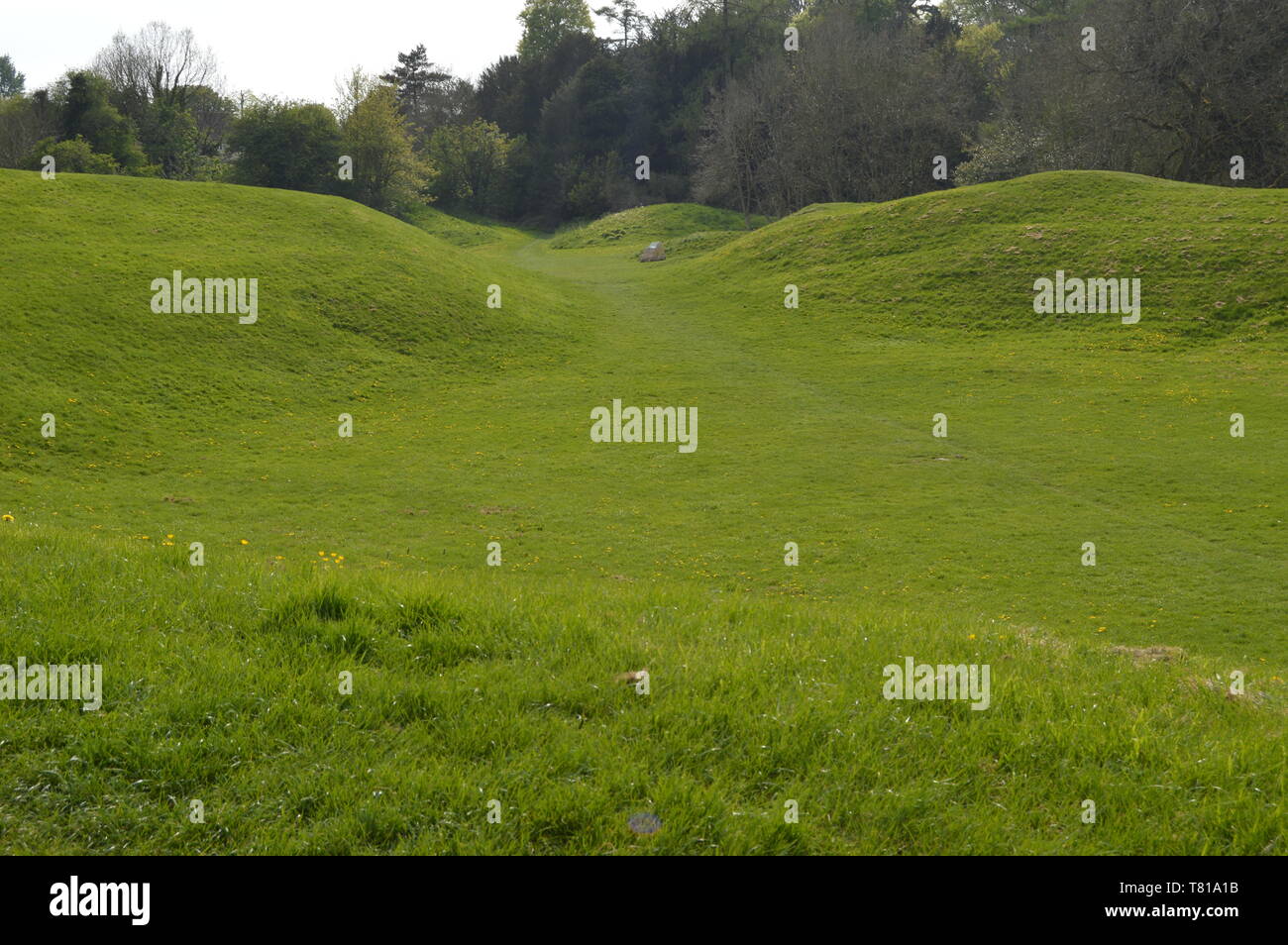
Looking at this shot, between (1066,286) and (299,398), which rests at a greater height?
(1066,286)

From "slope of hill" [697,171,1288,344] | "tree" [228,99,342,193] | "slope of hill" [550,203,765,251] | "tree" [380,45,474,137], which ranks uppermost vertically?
"tree" [380,45,474,137]

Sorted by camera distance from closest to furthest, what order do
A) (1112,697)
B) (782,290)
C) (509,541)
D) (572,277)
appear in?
(1112,697) → (509,541) → (782,290) → (572,277)

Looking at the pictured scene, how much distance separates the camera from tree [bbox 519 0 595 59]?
386 ft

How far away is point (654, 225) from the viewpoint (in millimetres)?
80000

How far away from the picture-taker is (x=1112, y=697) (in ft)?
20.1

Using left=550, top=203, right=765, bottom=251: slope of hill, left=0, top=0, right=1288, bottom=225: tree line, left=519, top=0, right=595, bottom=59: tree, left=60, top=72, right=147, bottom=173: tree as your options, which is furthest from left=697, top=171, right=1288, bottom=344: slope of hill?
left=519, top=0, right=595, bottom=59: tree

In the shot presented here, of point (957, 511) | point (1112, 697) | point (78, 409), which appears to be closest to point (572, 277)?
point (78, 409)

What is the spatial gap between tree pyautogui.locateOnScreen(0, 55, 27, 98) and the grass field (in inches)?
6621

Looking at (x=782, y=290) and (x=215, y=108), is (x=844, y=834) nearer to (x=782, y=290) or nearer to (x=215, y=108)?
(x=782, y=290)

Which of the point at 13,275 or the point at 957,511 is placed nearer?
the point at 957,511

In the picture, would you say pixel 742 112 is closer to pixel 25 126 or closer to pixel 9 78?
pixel 25 126

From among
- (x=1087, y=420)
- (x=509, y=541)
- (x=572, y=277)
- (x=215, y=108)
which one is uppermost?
(x=215, y=108)

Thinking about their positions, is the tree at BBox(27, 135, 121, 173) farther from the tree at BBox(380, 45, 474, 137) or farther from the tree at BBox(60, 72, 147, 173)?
the tree at BBox(380, 45, 474, 137)
